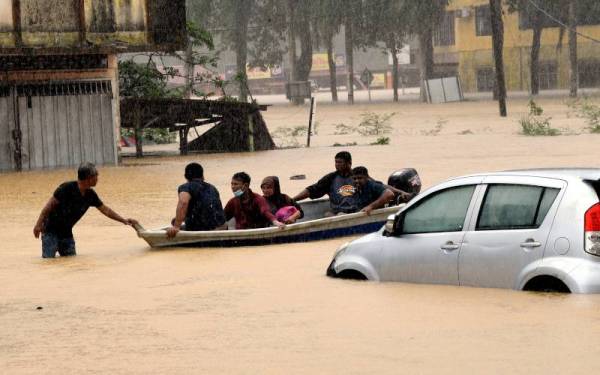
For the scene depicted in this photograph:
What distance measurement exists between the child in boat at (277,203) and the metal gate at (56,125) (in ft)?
60.5

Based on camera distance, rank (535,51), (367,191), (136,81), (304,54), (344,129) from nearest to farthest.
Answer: (367,191) < (136,81) < (344,129) < (535,51) < (304,54)

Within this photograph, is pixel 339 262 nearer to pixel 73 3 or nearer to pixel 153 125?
pixel 73 3

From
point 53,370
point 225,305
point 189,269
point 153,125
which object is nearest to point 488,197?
point 225,305

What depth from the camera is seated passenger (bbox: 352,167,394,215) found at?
16984 millimetres

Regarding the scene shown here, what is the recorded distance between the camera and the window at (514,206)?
10.9m

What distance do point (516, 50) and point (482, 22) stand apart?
4.13m

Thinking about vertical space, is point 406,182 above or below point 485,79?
below

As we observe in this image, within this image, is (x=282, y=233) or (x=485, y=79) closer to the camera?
(x=282, y=233)

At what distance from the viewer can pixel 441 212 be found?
1176 cm

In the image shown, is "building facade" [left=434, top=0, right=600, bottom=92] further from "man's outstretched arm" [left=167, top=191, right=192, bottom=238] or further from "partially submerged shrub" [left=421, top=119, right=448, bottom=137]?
"man's outstretched arm" [left=167, top=191, right=192, bottom=238]

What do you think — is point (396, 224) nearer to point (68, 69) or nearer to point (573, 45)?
point (68, 69)

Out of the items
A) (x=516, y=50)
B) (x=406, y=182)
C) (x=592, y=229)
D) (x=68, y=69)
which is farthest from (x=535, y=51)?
(x=592, y=229)

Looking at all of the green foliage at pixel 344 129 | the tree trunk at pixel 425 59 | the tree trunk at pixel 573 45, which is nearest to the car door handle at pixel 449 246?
the green foliage at pixel 344 129

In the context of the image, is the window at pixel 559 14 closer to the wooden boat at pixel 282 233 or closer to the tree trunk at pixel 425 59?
the tree trunk at pixel 425 59
